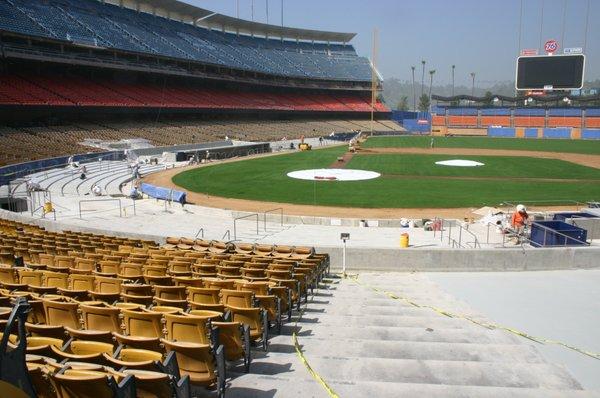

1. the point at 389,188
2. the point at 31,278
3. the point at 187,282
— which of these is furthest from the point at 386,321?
the point at 389,188

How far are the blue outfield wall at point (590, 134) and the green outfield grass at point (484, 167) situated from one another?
59863 mm

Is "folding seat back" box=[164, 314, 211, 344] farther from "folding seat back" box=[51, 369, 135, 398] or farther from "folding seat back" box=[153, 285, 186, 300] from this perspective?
"folding seat back" box=[153, 285, 186, 300]

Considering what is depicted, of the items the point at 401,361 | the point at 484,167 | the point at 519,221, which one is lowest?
the point at 484,167

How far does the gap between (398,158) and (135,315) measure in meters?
50.7

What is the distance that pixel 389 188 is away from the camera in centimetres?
3416

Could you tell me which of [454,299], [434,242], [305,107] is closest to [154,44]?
[305,107]

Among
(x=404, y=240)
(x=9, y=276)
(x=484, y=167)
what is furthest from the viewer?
(x=484, y=167)

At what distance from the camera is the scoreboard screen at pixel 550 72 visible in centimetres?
6756

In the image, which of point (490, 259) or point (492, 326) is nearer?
point (492, 326)

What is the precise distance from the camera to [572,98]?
368 feet

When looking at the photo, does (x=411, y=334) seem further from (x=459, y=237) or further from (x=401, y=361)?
(x=459, y=237)

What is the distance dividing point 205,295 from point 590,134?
116197mm

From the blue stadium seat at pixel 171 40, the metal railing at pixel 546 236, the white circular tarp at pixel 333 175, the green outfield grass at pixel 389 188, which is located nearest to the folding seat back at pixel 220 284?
the metal railing at pixel 546 236

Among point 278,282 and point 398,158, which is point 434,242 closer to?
point 278,282
